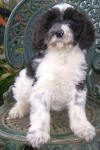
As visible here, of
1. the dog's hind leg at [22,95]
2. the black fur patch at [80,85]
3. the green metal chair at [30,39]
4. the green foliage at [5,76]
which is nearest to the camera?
the black fur patch at [80,85]

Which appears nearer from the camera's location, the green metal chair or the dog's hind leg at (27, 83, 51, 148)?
the dog's hind leg at (27, 83, 51, 148)

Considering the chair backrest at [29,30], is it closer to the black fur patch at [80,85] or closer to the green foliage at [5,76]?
A: the black fur patch at [80,85]

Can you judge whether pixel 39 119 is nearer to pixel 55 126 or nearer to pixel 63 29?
pixel 55 126

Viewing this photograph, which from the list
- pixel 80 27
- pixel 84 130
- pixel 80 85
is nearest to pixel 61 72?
pixel 80 85

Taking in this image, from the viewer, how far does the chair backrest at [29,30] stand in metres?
3.18

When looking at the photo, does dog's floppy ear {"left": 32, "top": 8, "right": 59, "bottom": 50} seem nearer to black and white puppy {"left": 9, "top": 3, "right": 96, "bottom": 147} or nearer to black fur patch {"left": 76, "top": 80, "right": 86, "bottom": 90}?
black and white puppy {"left": 9, "top": 3, "right": 96, "bottom": 147}

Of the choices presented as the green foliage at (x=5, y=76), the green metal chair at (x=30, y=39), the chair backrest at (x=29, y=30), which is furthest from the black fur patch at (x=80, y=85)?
the green foliage at (x=5, y=76)

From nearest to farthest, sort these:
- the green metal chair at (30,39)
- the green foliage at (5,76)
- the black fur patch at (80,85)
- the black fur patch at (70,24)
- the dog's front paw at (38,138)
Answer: the dog's front paw at (38,138), the black fur patch at (70,24), the black fur patch at (80,85), the green metal chair at (30,39), the green foliage at (5,76)

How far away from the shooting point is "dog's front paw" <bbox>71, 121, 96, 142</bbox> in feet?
7.21

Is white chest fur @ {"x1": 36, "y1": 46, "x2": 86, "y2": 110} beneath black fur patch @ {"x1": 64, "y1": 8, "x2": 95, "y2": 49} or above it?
beneath

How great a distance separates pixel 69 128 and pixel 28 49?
1.40m

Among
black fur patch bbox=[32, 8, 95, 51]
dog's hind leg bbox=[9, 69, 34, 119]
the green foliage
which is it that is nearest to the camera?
black fur patch bbox=[32, 8, 95, 51]

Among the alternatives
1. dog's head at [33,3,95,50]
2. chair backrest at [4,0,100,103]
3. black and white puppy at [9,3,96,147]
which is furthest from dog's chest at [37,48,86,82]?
chair backrest at [4,0,100,103]

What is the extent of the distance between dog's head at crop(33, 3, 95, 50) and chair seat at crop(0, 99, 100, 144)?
88cm
